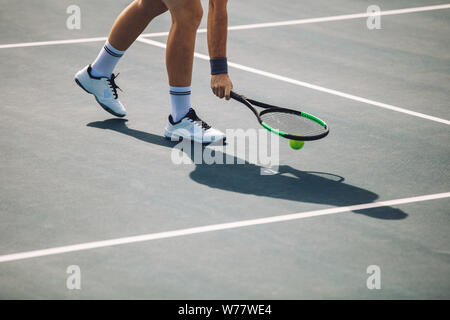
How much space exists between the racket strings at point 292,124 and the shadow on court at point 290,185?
0.26 metres

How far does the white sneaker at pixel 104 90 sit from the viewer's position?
566 centimetres

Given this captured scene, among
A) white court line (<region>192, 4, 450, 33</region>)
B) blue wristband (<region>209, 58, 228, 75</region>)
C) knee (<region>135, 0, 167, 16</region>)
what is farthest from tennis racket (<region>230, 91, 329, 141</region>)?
white court line (<region>192, 4, 450, 33</region>)

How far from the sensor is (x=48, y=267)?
12.4 feet

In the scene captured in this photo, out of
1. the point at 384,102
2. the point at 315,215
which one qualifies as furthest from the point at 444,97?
the point at 315,215

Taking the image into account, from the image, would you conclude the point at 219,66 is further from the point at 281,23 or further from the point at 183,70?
the point at 281,23

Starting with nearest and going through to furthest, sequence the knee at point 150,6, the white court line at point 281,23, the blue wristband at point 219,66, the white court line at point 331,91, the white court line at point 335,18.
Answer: the blue wristband at point 219,66
the knee at point 150,6
the white court line at point 331,91
the white court line at point 281,23
the white court line at point 335,18

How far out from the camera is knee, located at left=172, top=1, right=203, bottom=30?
500 centimetres

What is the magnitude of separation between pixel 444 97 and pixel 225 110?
5.85 ft

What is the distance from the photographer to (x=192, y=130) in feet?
17.5

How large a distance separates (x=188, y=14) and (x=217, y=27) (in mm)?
199

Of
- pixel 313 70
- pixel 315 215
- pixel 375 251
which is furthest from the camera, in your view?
pixel 313 70

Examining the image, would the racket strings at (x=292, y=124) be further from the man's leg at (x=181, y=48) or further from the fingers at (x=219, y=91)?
the man's leg at (x=181, y=48)

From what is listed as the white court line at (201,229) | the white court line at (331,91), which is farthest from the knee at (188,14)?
the white court line at (331,91)
